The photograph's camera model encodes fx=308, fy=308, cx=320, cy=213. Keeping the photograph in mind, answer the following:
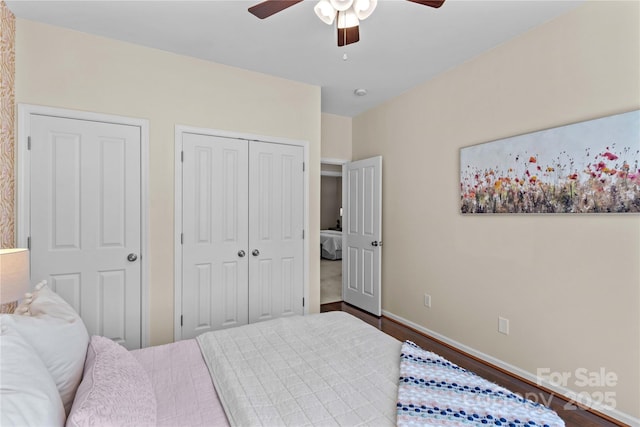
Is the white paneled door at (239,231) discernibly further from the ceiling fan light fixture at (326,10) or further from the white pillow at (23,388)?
the white pillow at (23,388)

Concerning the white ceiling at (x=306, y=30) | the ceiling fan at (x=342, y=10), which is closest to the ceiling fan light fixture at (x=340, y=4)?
the ceiling fan at (x=342, y=10)

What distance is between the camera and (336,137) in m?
4.36

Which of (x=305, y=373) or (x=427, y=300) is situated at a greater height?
(x=305, y=373)

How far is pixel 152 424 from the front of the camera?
1021 mm

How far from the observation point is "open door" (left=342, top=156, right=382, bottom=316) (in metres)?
3.86

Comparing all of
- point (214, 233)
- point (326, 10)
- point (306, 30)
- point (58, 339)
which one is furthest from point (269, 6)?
point (214, 233)

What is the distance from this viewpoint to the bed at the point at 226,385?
906 mm

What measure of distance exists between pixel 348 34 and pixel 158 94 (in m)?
1.76

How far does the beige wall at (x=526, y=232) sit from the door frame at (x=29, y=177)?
8.66ft

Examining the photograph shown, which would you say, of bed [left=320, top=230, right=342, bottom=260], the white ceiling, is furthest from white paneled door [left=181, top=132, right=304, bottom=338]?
bed [left=320, top=230, right=342, bottom=260]

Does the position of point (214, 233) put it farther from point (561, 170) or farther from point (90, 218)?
point (561, 170)

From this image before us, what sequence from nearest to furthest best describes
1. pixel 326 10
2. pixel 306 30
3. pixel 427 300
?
pixel 326 10 → pixel 306 30 → pixel 427 300

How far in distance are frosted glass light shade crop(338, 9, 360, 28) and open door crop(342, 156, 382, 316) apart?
2027mm

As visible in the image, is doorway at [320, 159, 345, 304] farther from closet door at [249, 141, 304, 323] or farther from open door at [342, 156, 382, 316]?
closet door at [249, 141, 304, 323]
